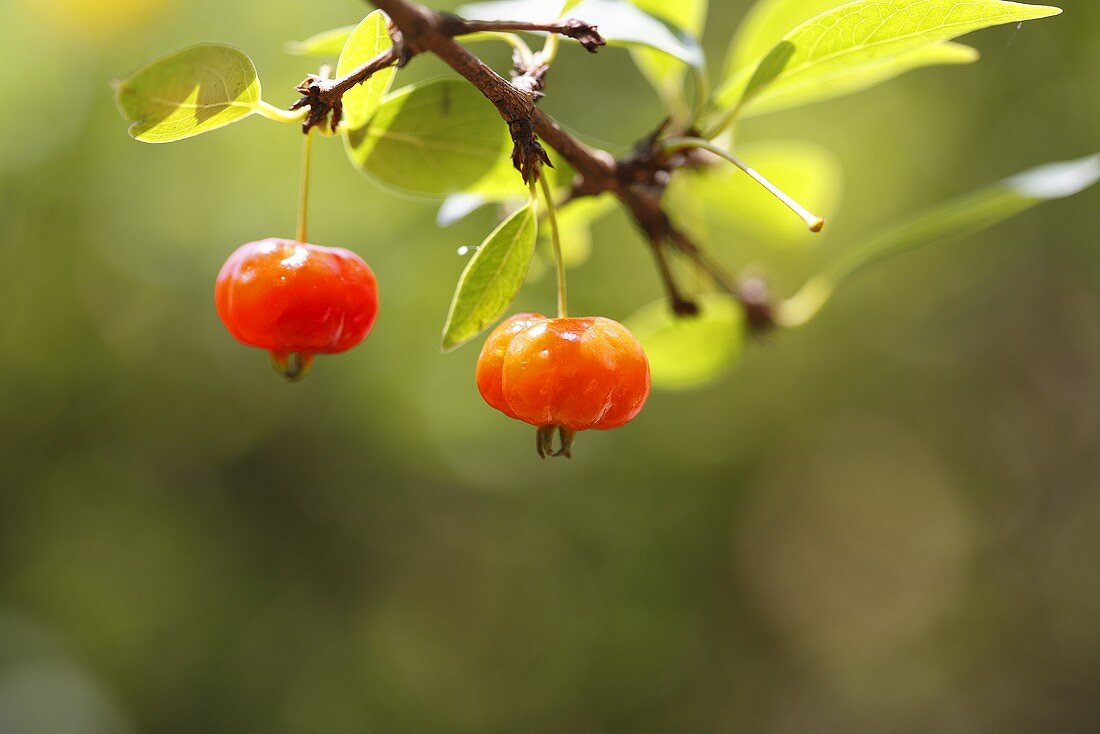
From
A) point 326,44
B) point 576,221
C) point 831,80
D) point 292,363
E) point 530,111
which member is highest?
point 831,80

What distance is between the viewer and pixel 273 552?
4438 mm

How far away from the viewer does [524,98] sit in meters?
0.73

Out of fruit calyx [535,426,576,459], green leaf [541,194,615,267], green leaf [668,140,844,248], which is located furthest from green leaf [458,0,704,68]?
fruit calyx [535,426,576,459]

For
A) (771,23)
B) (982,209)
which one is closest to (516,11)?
(771,23)

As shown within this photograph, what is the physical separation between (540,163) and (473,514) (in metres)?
4.20

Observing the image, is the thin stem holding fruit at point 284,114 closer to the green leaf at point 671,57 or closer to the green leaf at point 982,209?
the green leaf at point 671,57

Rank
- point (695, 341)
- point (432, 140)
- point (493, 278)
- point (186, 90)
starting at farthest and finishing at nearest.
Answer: point (695, 341) < point (432, 140) < point (493, 278) < point (186, 90)

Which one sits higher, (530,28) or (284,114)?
(530,28)

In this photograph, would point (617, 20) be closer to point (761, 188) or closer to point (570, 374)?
point (570, 374)

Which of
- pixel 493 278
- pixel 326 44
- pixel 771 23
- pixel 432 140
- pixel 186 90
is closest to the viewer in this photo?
pixel 186 90

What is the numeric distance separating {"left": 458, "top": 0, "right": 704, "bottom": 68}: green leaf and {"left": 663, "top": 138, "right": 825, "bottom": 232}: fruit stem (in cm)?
10

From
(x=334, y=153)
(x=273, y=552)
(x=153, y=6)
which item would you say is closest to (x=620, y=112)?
(x=334, y=153)

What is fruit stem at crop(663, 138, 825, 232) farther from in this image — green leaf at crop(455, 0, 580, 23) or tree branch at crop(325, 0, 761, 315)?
green leaf at crop(455, 0, 580, 23)

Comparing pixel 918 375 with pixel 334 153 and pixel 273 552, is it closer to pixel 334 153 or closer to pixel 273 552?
pixel 334 153
